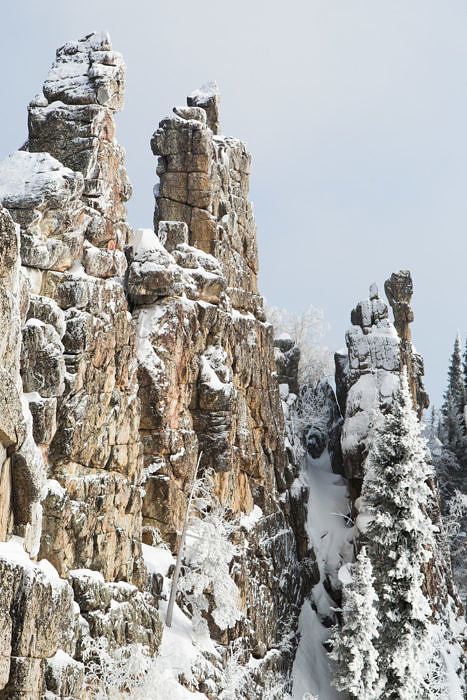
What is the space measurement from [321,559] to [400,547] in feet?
51.4

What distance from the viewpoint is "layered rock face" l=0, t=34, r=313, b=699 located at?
47.5 feet

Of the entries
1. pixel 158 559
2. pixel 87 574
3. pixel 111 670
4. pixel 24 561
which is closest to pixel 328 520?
pixel 158 559

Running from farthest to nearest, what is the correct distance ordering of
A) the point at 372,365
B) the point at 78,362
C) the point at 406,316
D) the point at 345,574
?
1. the point at 406,316
2. the point at 372,365
3. the point at 345,574
4. the point at 78,362

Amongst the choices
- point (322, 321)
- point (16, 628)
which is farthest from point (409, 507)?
point (322, 321)

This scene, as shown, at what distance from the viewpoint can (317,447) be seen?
54125 millimetres

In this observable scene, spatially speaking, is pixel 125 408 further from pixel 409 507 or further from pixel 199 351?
pixel 409 507

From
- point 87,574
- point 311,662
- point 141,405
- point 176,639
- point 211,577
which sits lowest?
point 311,662

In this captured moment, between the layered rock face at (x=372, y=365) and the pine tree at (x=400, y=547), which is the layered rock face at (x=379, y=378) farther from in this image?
the pine tree at (x=400, y=547)

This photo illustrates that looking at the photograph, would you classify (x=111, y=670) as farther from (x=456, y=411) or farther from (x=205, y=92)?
(x=456, y=411)

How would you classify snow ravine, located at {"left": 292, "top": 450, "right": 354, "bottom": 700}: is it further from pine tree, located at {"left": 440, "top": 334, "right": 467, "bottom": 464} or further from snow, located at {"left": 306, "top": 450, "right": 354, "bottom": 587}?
pine tree, located at {"left": 440, "top": 334, "right": 467, "bottom": 464}

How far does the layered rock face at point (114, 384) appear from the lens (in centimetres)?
1448

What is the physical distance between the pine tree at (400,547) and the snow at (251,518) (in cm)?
668

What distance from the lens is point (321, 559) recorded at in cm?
4631

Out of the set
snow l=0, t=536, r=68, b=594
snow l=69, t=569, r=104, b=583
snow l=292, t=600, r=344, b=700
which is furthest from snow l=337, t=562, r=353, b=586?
snow l=0, t=536, r=68, b=594
